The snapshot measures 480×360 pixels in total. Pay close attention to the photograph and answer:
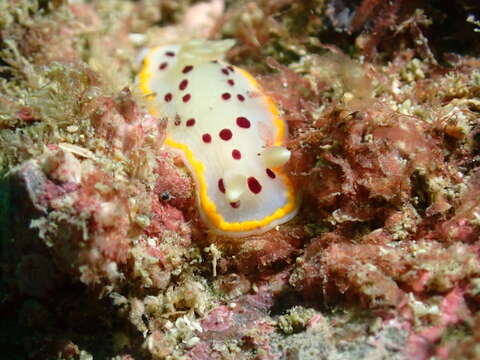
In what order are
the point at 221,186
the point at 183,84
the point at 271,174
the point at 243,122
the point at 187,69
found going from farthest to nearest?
the point at 187,69 < the point at 183,84 < the point at 243,122 < the point at 271,174 < the point at 221,186

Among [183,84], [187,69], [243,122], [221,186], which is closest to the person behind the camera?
[221,186]

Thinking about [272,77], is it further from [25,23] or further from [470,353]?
[470,353]

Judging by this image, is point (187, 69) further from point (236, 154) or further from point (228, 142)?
point (236, 154)

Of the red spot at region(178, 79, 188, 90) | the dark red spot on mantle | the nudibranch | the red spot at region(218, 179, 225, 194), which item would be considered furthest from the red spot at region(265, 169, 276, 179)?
the red spot at region(178, 79, 188, 90)

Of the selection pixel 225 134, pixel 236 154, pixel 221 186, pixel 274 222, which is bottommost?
pixel 274 222

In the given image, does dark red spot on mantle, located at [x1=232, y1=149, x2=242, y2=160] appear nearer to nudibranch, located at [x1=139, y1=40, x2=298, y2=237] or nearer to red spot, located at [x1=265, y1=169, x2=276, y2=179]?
nudibranch, located at [x1=139, y1=40, x2=298, y2=237]

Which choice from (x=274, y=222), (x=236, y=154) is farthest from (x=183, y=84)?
(x=274, y=222)

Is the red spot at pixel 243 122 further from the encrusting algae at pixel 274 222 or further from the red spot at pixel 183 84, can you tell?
the red spot at pixel 183 84
